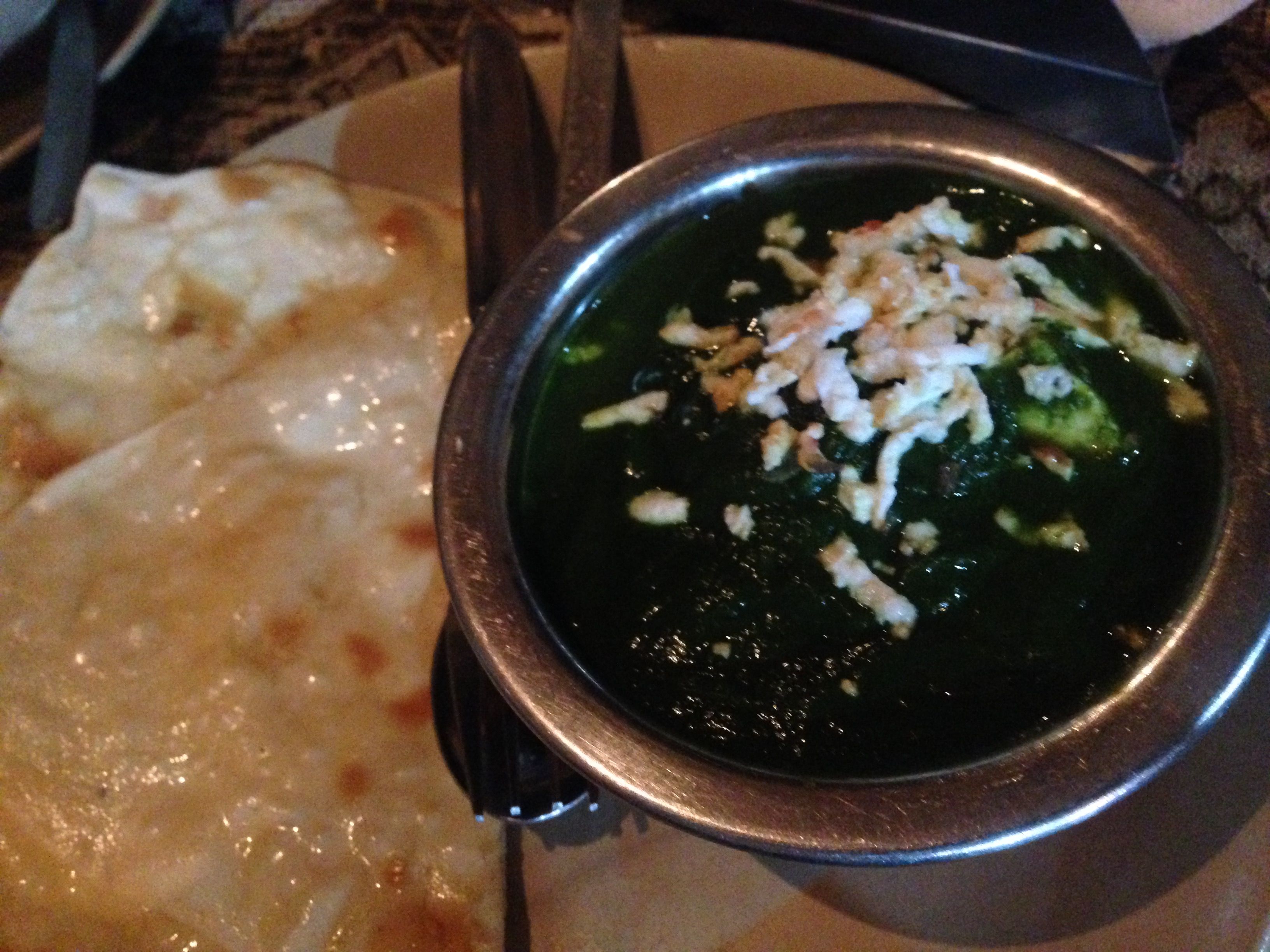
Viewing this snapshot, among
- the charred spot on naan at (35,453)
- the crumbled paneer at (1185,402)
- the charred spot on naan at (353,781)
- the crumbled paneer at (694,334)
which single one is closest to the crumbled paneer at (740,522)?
the crumbled paneer at (694,334)

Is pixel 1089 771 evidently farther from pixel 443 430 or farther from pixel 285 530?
pixel 285 530

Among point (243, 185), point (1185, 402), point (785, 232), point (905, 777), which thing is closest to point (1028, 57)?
point (785, 232)

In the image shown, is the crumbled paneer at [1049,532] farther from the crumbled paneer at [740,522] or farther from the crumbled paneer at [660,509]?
the crumbled paneer at [660,509]

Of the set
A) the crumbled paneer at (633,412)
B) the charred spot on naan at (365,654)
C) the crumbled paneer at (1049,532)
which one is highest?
the crumbled paneer at (633,412)

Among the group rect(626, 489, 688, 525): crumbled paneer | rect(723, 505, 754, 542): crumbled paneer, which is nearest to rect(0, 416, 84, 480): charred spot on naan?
rect(626, 489, 688, 525): crumbled paneer

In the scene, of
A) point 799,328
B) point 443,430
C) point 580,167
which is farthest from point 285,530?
point 799,328

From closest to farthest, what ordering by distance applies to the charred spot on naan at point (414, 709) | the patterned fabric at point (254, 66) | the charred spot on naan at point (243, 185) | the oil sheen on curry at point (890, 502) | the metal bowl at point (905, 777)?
the metal bowl at point (905, 777) → the oil sheen on curry at point (890, 502) → the charred spot on naan at point (414, 709) → the charred spot on naan at point (243, 185) → the patterned fabric at point (254, 66)

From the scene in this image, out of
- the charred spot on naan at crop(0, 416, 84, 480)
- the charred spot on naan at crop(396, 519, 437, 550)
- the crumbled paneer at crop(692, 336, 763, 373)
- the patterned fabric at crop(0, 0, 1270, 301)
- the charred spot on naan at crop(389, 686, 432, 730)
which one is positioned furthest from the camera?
the patterned fabric at crop(0, 0, 1270, 301)

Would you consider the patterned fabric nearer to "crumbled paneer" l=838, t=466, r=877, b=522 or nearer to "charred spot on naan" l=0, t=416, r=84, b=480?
"charred spot on naan" l=0, t=416, r=84, b=480

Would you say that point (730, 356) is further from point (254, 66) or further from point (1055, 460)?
point (254, 66)
